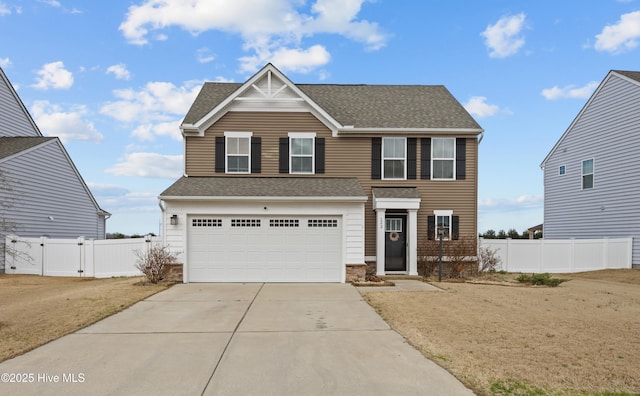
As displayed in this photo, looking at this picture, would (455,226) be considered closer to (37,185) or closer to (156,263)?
(156,263)

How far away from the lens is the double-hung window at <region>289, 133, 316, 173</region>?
17953 millimetres

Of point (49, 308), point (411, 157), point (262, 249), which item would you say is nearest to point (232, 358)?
point (49, 308)

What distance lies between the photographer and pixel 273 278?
15.8 m

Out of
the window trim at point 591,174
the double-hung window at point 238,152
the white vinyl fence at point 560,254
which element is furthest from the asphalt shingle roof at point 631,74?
the double-hung window at point 238,152

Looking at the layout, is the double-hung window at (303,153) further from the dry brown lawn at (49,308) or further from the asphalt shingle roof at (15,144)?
the asphalt shingle roof at (15,144)

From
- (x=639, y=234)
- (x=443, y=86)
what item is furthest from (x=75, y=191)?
(x=639, y=234)

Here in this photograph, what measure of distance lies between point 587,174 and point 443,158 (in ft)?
34.9

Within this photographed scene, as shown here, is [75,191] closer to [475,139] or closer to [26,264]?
[26,264]

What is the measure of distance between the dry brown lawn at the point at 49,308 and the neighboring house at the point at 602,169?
66.7 feet

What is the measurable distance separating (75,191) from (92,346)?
20.8 m

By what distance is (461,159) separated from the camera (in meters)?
18.3

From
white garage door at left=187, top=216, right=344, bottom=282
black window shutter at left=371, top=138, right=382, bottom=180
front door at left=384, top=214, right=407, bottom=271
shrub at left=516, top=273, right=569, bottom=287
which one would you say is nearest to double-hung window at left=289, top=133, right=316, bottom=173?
black window shutter at left=371, top=138, right=382, bottom=180

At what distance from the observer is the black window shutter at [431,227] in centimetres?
1797

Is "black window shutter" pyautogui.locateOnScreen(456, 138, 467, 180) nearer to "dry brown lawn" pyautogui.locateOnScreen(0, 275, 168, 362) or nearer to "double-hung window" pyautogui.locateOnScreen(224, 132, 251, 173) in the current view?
"double-hung window" pyautogui.locateOnScreen(224, 132, 251, 173)
